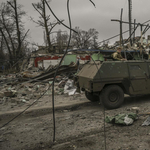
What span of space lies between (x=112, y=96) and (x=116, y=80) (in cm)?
55

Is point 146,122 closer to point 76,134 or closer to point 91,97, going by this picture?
point 76,134

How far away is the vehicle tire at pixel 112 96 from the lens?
19.9 feet

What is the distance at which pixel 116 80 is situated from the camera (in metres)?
6.21

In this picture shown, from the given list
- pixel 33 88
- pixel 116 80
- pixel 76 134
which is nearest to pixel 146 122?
pixel 76 134

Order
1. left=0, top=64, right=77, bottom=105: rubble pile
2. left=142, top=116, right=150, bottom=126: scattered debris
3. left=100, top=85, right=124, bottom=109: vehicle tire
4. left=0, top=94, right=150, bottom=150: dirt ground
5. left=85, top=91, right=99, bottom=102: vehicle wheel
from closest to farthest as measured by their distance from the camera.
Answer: left=0, top=94, right=150, bottom=150: dirt ground < left=142, top=116, right=150, bottom=126: scattered debris < left=100, top=85, right=124, bottom=109: vehicle tire < left=85, top=91, right=99, bottom=102: vehicle wheel < left=0, top=64, right=77, bottom=105: rubble pile

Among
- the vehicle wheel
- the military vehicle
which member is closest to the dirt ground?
the military vehicle

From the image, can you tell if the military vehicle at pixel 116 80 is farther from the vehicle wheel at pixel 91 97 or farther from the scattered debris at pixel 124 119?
the scattered debris at pixel 124 119

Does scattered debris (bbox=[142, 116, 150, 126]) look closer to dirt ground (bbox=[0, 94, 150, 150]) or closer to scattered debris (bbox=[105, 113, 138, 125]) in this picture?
dirt ground (bbox=[0, 94, 150, 150])

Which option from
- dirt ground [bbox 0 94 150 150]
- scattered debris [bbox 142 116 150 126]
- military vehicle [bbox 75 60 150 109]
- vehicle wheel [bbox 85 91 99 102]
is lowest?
dirt ground [bbox 0 94 150 150]

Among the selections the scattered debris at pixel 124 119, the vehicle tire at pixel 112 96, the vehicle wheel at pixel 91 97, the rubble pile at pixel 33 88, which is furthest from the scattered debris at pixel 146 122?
the rubble pile at pixel 33 88

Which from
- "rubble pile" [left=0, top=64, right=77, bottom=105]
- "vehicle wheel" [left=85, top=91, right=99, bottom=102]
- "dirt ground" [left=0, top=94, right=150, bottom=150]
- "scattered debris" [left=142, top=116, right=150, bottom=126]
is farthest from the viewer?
"rubble pile" [left=0, top=64, right=77, bottom=105]

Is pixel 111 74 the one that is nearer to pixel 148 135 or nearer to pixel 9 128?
pixel 148 135

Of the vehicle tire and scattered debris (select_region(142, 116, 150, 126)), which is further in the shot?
the vehicle tire

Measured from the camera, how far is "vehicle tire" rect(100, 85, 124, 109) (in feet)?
19.9
